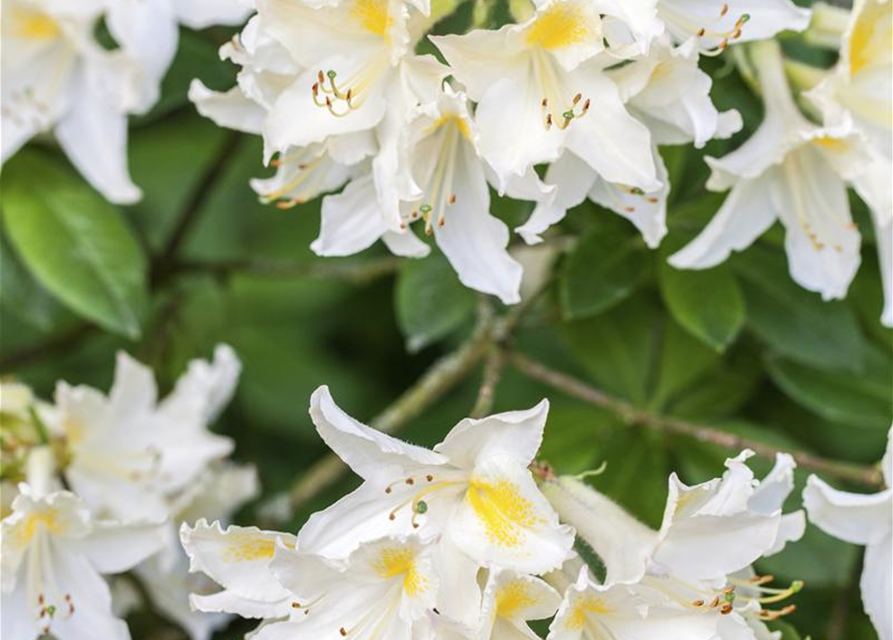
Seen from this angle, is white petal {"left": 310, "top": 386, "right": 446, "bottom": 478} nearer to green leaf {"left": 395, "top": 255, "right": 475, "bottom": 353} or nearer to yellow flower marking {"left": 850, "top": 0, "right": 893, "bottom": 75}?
green leaf {"left": 395, "top": 255, "right": 475, "bottom": 353}

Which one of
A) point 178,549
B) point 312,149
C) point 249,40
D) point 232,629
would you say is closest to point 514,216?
point 312,149

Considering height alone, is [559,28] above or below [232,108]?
above

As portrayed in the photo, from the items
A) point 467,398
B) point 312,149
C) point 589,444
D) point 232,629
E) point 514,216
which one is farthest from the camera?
point 467,398

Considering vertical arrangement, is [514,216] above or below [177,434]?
above

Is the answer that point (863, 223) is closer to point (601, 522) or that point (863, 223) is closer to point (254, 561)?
point (601, 522)

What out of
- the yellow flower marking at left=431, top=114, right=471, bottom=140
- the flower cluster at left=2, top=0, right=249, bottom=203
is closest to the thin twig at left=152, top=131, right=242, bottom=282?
the flower cluster at left=2, top=0, right=249, bottom=203

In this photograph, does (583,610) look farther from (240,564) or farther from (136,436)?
(136,436)

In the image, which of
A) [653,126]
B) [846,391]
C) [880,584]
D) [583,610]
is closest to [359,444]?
[583,610]
